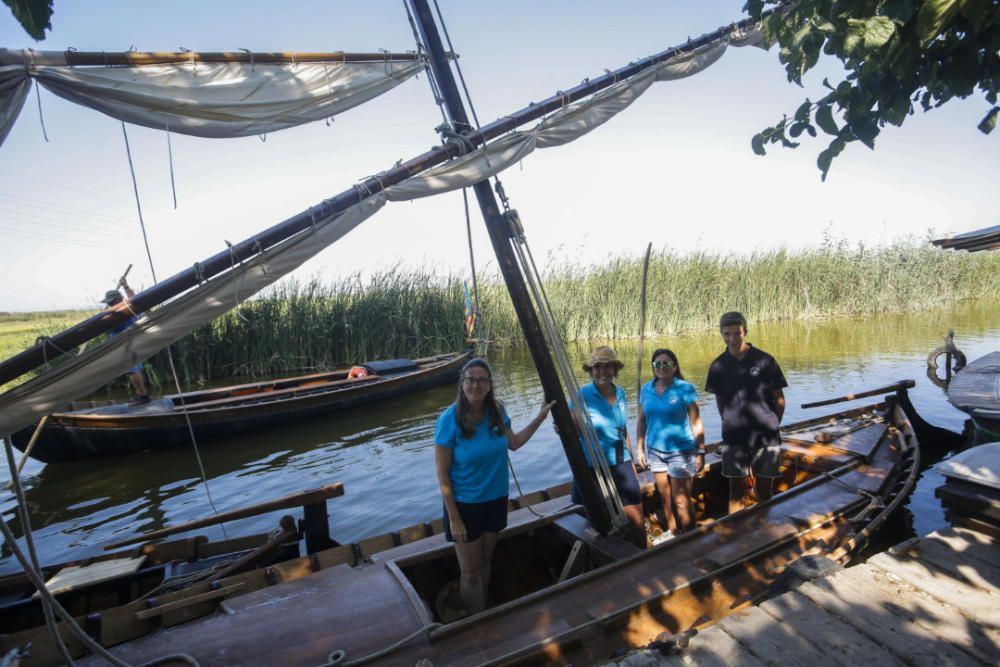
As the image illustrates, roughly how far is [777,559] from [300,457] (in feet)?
26.9

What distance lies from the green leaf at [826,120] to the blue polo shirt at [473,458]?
2.26m

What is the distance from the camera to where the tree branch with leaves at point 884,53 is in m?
1.99

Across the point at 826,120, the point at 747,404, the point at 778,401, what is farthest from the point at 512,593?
the point at 826,120

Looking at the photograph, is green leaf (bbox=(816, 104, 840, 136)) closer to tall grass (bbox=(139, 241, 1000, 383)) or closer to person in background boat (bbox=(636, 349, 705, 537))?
person in background boat (bbox=(636, 349, 705, 537))

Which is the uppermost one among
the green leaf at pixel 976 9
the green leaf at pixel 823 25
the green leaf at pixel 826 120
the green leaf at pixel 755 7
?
the green leaf at pixel 755 7

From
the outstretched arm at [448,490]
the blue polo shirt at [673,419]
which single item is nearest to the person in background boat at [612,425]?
the blue polo shirt at [673,419]

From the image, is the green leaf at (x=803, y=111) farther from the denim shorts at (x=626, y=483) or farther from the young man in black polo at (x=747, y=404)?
the denim shorts at (x=626, y=483)

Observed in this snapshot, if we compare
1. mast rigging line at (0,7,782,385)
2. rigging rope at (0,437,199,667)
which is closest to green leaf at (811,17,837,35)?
mast rigging line at (0,7,782,385)

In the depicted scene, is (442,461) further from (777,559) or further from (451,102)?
(451,102)

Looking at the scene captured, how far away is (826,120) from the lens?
8.31ft

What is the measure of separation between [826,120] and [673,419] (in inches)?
95.8

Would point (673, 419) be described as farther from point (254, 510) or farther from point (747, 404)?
point (254, 510)

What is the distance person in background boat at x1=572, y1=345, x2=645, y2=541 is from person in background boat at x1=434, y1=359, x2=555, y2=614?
3.13 feet

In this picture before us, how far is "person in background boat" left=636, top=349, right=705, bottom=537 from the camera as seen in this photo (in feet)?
14.0
